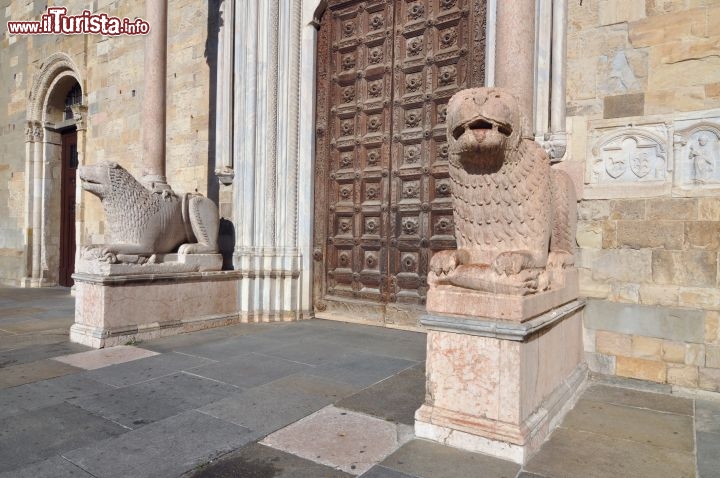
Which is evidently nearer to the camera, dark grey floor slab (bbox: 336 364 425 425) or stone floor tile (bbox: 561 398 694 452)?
stone floor tile (bbox: 561 398 694 452)

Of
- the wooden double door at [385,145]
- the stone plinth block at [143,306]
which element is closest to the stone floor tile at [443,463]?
the wooden double door at [385,145]

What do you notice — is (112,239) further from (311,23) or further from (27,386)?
(311,23)

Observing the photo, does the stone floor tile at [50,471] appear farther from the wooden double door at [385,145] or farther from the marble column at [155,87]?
the marble column at [155,87]

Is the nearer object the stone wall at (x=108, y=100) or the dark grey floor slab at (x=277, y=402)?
the dark grey floor slab at (x=277, y=402)

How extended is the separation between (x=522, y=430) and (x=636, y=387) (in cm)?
Result: 172

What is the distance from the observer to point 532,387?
244 cm

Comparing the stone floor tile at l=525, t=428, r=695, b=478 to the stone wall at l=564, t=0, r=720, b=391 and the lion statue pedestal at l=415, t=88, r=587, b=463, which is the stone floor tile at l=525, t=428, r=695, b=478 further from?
the stone wall at l=564, t=0, r=720, b=391

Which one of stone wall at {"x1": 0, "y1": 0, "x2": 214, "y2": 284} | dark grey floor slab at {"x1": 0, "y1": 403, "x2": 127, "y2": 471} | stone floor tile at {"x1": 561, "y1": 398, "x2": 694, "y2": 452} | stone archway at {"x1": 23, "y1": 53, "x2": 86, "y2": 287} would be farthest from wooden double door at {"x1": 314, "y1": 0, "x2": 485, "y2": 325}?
stone archway at {"x1": 23, "y1": 53, "x2": 86, "y2": 287}

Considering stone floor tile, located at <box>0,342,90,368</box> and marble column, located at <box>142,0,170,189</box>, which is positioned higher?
marble column, located at <box>142,0,170,189</box>

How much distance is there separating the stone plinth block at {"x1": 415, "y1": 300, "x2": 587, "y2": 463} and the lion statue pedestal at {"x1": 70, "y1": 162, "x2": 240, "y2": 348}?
316 centimetres

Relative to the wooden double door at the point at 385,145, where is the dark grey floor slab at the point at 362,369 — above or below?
below

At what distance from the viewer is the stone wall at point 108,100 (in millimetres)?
6898

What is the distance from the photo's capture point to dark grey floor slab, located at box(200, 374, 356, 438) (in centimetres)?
262

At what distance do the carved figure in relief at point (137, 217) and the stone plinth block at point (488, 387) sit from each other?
3357 mm
